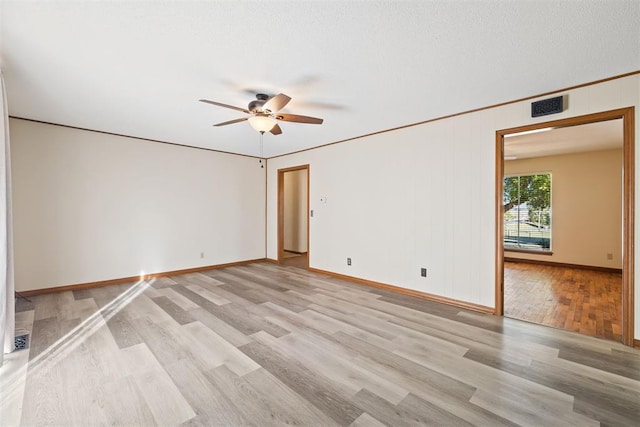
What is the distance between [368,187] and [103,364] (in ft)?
12.6

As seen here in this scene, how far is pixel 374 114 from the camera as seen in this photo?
3586 mm

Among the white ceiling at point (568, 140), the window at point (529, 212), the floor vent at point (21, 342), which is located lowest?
the floor vent at point (21, 342)

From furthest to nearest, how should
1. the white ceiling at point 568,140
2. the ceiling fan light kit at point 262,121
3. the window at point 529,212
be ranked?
the window at point 529,212, the white ceiling at point 568,140, the ceiling fan light kit at point 262,121

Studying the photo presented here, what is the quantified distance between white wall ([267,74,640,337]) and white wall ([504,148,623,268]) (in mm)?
4275

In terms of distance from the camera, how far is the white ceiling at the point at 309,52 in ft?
5.65

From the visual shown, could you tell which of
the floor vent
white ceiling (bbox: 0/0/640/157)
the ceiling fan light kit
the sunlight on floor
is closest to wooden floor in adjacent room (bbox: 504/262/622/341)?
white ceiling (bbox: 0/0/640/157)

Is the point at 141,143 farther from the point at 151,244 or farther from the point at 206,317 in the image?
the point at 206,317

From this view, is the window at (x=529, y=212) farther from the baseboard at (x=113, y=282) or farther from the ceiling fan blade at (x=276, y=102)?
the baseboard at (x=113, y=282)

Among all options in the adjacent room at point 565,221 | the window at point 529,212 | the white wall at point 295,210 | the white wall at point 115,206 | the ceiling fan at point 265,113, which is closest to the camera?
the ceiling fan at point 265,113

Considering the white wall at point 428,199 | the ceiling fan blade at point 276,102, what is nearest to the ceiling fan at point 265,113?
the ceiling fan blade at point 276,102

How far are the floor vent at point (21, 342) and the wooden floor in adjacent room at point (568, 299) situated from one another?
16.3ft

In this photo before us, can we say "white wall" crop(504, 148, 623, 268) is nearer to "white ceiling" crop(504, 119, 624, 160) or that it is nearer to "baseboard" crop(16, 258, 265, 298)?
"white ceiling" crop(504, 119, 624, 160)

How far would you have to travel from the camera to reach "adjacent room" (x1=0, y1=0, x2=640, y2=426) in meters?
1.78

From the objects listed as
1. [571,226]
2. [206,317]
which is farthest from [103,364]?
[571,226]
